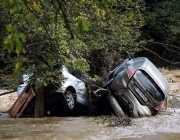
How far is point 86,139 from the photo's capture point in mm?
8023

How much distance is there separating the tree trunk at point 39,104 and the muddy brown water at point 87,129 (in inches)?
19.4

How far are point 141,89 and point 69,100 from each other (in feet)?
7.06

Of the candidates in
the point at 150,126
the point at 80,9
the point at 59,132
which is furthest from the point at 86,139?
the point at 80,9

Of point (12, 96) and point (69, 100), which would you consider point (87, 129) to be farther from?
point (12, 96)

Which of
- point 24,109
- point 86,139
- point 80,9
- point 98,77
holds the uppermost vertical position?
point 80,9

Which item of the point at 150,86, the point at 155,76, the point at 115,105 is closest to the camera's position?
the point at 150,86

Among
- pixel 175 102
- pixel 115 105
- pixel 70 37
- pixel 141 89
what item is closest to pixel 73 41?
pixel 70 37

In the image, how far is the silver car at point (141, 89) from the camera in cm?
1056

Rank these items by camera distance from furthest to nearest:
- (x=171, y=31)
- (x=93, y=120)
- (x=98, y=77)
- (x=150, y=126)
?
1. (x=171, y=31)
2. (x=98, y=77)
3. (x=93, y=120)
4. (x=150, y=126)

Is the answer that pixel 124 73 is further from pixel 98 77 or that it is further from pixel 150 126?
pixel 150 126

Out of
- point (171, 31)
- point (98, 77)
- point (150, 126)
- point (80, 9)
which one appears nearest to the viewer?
point (80, 9)

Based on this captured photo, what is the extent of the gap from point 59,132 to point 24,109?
10.0 feet

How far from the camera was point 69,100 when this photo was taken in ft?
38.2

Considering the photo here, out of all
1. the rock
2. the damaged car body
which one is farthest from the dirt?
the damaged car body
